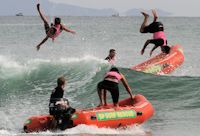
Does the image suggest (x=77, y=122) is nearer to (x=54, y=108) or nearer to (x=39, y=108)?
(x=54, y=108)

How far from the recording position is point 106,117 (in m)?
11.6

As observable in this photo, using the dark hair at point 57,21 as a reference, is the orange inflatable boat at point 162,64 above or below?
below

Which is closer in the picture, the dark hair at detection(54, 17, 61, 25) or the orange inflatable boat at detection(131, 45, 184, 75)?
the dark hair at detection(54, 17, 61, 25)

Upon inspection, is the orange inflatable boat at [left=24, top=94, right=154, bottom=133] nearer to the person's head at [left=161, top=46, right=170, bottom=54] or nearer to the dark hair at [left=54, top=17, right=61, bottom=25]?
the dark hair at [left=54, top=17, right=61, bottom=25]

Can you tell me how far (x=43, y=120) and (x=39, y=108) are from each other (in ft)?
11.5

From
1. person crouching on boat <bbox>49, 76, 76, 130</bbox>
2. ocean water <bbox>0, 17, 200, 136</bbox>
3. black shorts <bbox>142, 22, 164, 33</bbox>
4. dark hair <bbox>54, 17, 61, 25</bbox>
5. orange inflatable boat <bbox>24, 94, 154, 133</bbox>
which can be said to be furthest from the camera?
black shorts <bbox>142, 22, 164, 33</bbox>

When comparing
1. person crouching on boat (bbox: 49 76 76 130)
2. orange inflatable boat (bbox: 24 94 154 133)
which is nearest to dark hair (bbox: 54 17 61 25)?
orange inflatable boat (bbox: 24 94 154 133)

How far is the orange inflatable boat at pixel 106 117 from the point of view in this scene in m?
11.3

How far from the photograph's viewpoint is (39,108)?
1485cm

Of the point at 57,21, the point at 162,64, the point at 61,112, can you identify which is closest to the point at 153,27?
the point at 162,64

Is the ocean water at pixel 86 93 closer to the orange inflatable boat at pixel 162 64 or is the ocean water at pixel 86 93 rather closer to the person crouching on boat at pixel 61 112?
the person crouching on boat at pixel 61 112

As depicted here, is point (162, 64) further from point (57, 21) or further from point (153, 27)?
point (57, 21)

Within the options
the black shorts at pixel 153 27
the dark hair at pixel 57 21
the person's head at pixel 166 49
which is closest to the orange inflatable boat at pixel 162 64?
the person's head at pixel 166 49

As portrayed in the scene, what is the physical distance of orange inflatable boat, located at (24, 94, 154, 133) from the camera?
11337 millimetres
